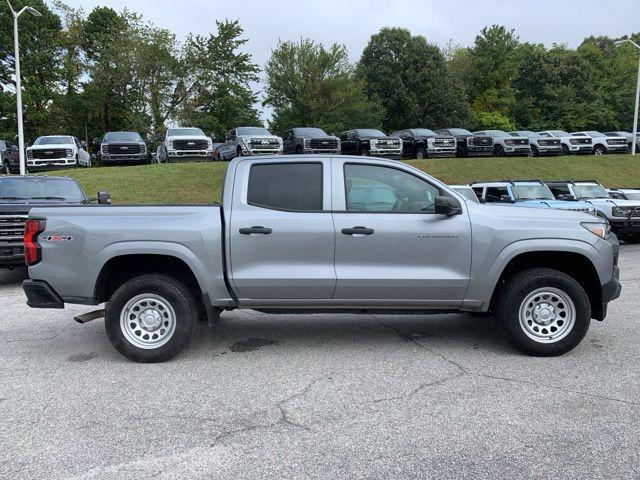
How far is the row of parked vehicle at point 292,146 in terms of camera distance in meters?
22.9

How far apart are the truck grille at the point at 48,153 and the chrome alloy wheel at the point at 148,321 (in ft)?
66.4

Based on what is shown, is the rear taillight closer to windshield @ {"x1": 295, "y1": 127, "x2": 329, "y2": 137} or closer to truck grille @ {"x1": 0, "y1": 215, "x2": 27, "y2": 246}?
truck grille @ {"x1": 0, "y1": 215, "x2": 27, "y2": 246}

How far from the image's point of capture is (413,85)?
162 feet

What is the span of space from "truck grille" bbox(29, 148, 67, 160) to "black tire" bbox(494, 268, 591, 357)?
22.1 metres

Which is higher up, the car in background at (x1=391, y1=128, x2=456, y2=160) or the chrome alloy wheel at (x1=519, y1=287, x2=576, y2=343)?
the car in background at (x1=391, y1=128, x2=456, y2=160)

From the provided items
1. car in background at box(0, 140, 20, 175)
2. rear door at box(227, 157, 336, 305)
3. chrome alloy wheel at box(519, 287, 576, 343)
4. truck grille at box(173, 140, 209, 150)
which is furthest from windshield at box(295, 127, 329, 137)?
chrome alloy wheel at box(519, 287, 576, 343)

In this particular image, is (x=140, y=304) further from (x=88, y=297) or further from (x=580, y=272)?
(x=580, y=272)

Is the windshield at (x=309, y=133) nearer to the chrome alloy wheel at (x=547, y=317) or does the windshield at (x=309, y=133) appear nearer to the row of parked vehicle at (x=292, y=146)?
the row of parked vehicle at (x=292, y=146)

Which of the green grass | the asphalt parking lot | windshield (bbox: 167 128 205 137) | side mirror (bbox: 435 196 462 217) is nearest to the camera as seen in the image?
the asphalt parking lot

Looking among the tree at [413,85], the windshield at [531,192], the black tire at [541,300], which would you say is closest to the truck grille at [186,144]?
the windshield at [531,192]

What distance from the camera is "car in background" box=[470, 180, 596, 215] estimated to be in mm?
14031

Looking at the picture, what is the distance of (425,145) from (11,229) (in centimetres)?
2241

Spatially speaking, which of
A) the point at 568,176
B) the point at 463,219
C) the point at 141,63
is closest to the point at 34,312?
the point at 463,219

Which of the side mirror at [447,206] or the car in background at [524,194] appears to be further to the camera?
the car in background at [524,194]
